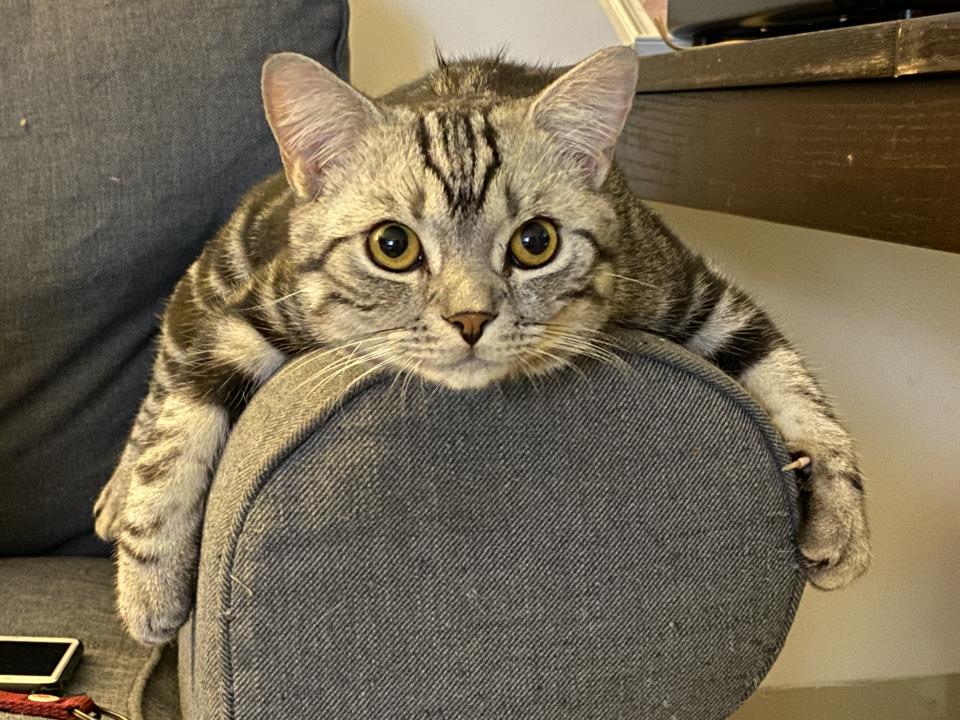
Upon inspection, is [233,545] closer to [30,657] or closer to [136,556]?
[136,556]

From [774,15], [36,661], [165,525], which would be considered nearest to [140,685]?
[36,661]

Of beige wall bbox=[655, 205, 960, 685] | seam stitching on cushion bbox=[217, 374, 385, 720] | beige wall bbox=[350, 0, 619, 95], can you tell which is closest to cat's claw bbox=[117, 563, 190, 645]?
seam stitching on cushion bbox=[217, 374, 385, 720]

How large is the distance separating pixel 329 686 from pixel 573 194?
432 mm

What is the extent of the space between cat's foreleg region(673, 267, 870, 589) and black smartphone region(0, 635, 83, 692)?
0.62m

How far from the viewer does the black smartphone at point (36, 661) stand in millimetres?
808

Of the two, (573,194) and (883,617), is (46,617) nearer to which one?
(573,194)

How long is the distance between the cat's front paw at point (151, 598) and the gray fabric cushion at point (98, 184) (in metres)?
0.47

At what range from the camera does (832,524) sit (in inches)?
27.5

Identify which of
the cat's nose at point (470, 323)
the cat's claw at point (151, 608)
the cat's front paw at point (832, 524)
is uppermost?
the cat's nose at point (470, 323)

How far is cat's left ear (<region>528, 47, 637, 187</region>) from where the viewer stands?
0.76 metres

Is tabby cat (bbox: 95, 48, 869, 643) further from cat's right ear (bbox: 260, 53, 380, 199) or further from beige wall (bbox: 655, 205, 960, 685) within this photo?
beige wall (bbox: 655, 205, 960, 685)

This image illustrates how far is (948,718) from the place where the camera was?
1.59 metres

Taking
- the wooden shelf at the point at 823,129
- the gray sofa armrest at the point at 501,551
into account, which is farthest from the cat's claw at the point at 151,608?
the wooden shelf at the point at 823,129

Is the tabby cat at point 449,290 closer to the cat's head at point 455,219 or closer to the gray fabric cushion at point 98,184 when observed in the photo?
the cat's head at point 455,219
